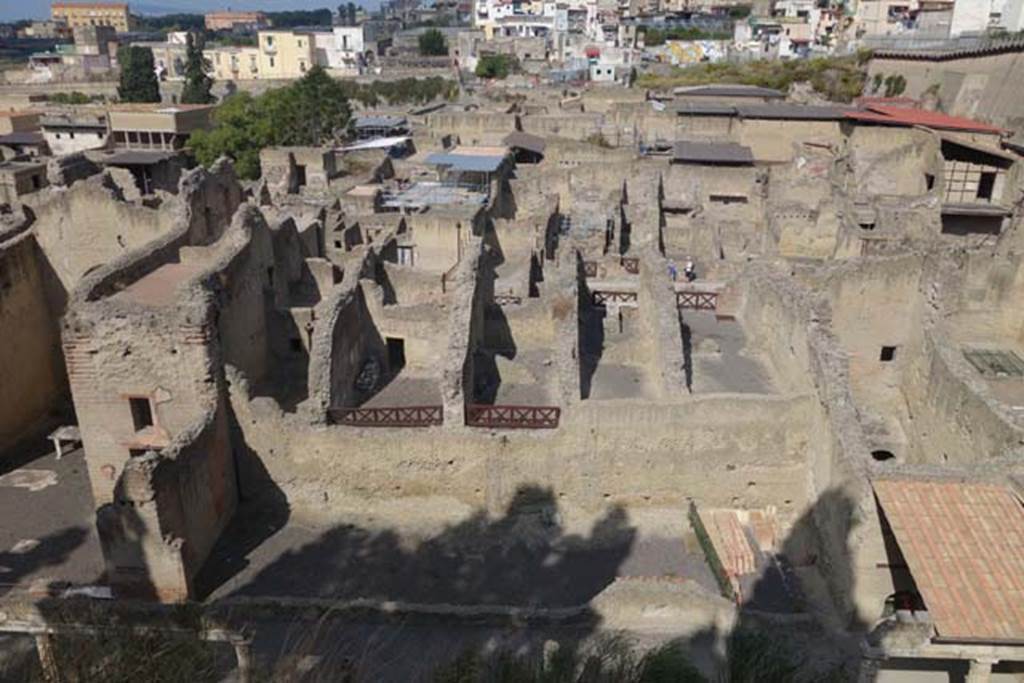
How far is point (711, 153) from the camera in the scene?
33.5m

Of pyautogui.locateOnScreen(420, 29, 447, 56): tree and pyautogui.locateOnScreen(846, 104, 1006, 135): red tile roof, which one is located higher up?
pyautogui.locateOnScreen(420, 29, 447, 56): tree

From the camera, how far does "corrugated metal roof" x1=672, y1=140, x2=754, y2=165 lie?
1273 inches

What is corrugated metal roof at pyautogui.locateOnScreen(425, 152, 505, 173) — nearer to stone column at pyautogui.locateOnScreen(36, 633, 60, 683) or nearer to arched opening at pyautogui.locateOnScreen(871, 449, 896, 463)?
arched opening at pyautogui.locateOnScreen(871, 449, 896, 463)

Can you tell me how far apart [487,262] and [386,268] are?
8.62 feet

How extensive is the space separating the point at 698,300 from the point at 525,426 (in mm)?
7811

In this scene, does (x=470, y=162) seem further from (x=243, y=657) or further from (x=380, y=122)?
(x=243, y=657)

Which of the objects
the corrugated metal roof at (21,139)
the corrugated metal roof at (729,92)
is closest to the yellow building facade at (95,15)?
the corrugated metal roof at (21,139)

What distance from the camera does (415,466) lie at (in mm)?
14484

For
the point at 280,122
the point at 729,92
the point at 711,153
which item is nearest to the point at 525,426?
the point at 711,153

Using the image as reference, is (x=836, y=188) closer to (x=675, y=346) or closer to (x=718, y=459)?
(x=675, y=346)

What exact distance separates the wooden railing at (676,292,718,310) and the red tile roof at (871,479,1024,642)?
969cm

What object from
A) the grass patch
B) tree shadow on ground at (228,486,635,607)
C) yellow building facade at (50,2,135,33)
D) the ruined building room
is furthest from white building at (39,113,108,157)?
yellow building facade at (50,2,135,33)

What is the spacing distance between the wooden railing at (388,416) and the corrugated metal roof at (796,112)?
27.4 meters

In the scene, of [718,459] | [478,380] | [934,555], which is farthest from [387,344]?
[934,555]
